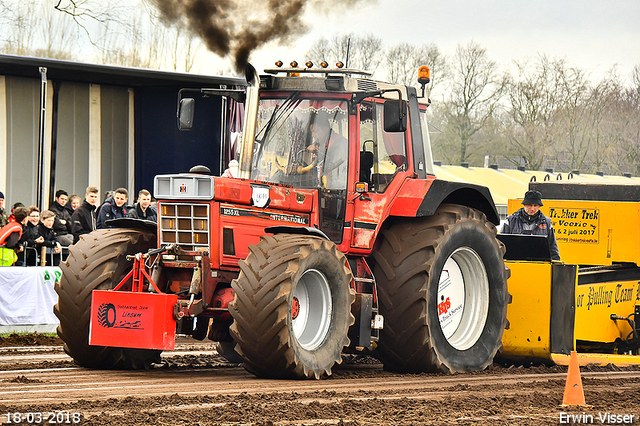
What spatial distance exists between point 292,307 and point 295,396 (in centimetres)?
109

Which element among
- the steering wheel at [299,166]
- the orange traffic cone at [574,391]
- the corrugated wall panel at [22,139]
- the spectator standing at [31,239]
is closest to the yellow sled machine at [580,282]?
the orange traffic cone at [574,391]

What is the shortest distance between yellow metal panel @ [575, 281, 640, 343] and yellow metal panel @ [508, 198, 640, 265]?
17.7 inches

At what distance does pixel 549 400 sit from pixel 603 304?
3.37 m

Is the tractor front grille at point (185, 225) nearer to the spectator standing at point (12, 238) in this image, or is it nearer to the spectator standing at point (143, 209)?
the spectator standing at point (143, 209)

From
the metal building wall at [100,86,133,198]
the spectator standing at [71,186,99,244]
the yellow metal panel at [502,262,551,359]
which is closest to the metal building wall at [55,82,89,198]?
the metal building wall at [100,86,133,198]

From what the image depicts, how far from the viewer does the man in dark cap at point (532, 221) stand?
32.4ft

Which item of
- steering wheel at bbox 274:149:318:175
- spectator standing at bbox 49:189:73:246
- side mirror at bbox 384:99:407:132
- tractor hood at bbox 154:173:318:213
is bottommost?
spectator standing at bbox 49:189:73:246

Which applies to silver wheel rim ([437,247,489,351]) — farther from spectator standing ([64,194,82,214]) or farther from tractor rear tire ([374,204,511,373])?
spectator standing ([64,194,82,214])

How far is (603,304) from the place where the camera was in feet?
30.9

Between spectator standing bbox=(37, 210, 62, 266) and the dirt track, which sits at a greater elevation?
spectator standing bbox=(37, 210, 62, 266)

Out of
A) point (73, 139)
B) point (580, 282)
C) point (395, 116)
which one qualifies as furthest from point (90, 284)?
point (73, 139)

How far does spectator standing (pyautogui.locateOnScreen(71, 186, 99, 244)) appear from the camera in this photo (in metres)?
13.0

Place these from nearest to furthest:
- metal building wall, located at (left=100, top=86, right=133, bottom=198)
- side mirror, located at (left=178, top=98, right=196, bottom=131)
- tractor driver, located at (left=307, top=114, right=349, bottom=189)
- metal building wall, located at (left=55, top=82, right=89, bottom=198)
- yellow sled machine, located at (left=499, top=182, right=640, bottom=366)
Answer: side mirror, located at (left=178, top=98, right=196, bottom=131)
tractor driver, located at (left=307, top=114, right=349, bottom=189)
yellow sled machine, located at (left=499, top=182, right=640, bottom=366)
metal building wall, located at (left=55, top=82, right=89, bottom=198)
metal building wall, located at (left=100, top=86, right=133, bottom=198)

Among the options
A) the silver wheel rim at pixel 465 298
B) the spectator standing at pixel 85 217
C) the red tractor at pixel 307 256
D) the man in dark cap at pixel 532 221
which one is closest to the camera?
the red tractor at pixel 307 256
